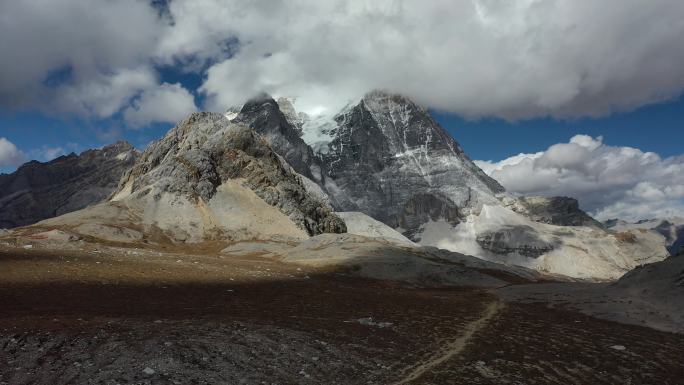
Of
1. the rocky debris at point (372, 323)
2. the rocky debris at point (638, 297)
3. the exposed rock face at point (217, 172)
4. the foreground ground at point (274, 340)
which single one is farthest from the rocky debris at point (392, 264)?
the exposed rock face at point (217, 172)

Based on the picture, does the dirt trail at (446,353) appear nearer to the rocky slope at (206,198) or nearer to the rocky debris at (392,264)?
the rocky debris at (392,264)

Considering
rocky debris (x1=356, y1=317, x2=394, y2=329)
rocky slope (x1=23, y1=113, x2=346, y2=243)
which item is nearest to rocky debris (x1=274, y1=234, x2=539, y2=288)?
rocky slope (x1=23, y1=113, x2=346, y2=243)

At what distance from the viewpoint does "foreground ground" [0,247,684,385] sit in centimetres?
1694

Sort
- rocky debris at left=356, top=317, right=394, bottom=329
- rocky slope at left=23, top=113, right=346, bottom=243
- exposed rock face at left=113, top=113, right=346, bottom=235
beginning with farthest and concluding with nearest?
exposed rock face at left=113, top=113, right=346, bottom=235 → rocky slope at left=23, top=113, right=346, bottom=243 → rocky debris at left=356, top=317, right=394, bottom=329

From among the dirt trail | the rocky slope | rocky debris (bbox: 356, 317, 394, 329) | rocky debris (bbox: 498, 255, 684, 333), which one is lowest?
the dirt trail

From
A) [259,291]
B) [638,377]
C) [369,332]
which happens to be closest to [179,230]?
[259,291]

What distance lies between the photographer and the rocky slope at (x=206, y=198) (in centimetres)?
13262

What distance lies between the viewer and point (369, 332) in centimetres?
2578

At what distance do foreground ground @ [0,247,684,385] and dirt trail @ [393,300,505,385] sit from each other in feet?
0.20

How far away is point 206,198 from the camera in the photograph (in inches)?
6196

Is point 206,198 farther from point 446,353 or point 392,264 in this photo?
point 446,353

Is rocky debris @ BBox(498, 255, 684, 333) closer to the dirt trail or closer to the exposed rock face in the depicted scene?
the dirt trail

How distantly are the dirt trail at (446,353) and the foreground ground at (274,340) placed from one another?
61 millimetres

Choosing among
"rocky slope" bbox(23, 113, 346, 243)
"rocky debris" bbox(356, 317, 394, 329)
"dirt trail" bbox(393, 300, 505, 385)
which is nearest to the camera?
"dirt trail" bbox(393, 300, 505, 385)
